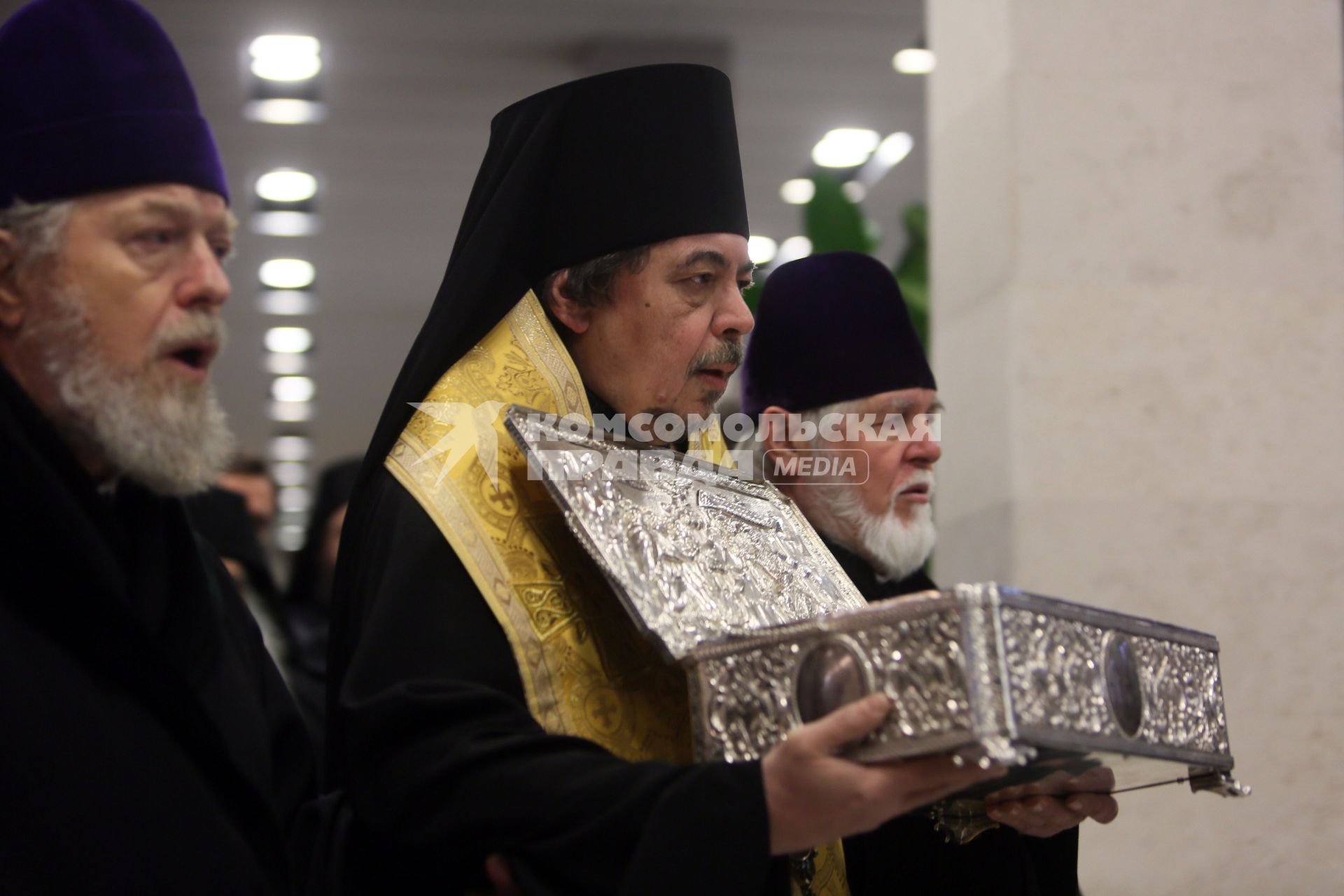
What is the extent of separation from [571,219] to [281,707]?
0.92 metres

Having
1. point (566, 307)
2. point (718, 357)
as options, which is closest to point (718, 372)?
point (718, 357)

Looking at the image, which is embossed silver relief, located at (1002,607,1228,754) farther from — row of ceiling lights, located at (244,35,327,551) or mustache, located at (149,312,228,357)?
row of ceiling lights, located at (244,35,327,551)

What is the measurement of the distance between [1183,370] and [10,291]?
10.3 ft

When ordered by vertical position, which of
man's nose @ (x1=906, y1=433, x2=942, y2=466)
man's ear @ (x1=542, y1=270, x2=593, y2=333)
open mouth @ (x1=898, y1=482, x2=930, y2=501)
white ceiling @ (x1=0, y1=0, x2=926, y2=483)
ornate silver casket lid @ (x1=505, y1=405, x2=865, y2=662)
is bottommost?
ornate silver casket lid @ (x1=505, y1=405, x2=865, y2=662)

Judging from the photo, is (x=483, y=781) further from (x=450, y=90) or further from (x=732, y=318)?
(x=450, y=90)

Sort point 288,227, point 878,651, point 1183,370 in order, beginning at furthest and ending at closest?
point 288,227 → point 1183,370 → point 878,651

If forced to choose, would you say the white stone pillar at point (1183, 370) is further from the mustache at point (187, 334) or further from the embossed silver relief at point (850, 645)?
the mustache at point (187, 334)

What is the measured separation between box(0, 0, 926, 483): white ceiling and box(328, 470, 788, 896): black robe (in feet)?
18.1

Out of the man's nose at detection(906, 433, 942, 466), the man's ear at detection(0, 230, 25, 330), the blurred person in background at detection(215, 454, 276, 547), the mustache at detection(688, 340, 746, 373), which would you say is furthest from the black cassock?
the blurred person in background at detection(215, 454, 276, 547)

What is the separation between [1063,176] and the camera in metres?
4.18

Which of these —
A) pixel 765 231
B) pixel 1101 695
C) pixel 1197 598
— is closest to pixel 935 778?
pixel 1101 695

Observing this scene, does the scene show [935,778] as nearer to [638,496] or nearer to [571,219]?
[638,496]

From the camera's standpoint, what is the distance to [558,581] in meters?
2.16

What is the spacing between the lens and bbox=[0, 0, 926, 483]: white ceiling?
7.24m
